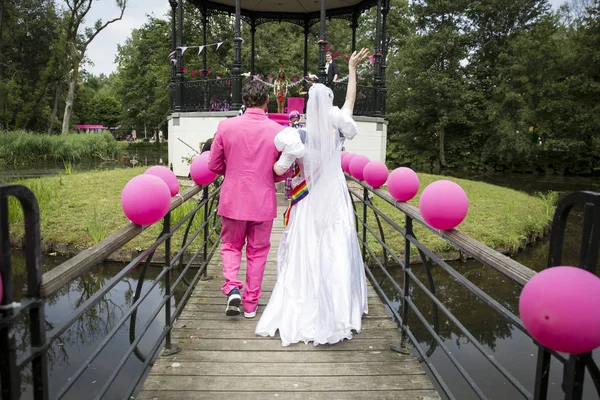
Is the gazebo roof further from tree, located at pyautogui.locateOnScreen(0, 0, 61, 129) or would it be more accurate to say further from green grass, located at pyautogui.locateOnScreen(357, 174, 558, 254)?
tree, located at pyautogui.locateOnScreen(0, 0, 61, 129)

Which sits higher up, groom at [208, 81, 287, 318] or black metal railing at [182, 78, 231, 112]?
black metal railing at [182, 78, 231, 112]

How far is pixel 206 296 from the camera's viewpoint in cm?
381

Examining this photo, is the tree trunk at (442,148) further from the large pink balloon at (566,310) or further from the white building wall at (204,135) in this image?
the large pink balloon at (566,310)

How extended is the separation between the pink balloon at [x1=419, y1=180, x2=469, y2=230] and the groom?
120cm

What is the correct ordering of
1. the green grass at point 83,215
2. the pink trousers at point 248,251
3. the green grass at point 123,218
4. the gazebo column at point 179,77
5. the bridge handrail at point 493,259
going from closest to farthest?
1. the bridge handrail at point 493,259
2. the pink trousers at point 248,251
3. the green grass at point 83,215
4. the green grass at point 123,218
5. the gazebo column at point 179,77

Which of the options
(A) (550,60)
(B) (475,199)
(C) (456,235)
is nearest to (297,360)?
(C) (456,235)

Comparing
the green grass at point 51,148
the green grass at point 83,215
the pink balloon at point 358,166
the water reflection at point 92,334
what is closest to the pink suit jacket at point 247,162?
the pink balloon at point 358,166

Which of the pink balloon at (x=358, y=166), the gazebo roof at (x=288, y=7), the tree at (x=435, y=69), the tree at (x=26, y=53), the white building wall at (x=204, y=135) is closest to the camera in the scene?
the pink balloon at (x=358, y=166)

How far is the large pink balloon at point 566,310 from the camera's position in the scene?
3.55 feet

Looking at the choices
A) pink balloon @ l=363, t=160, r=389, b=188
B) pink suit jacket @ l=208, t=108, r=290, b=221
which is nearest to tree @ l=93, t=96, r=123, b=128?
pink balloon @ l=363, t=160, r=389, b=188

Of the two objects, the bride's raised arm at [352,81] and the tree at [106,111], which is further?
the tree at [106,111]

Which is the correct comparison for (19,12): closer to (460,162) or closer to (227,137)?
(460,162)

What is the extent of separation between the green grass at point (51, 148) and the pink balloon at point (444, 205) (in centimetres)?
2019

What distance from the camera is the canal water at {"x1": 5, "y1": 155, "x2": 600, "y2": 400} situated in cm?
425
